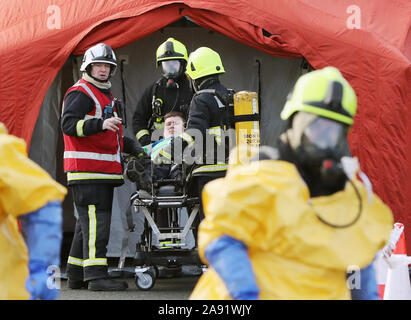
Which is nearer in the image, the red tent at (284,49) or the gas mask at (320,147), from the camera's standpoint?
the gas mask at (320,147)

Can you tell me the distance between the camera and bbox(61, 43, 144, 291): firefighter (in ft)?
24.8

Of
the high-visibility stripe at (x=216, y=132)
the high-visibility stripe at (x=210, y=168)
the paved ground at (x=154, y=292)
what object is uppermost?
the high-visibility stripe at (x=216, y=132)

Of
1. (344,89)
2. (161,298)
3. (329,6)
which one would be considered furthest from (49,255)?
(329,6)

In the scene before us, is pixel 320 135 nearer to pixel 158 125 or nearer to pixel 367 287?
pixel 367 287

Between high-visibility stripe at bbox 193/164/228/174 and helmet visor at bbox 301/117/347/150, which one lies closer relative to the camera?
helmet visor at bbox 301/117/347/150

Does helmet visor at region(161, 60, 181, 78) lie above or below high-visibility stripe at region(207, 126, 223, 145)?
above

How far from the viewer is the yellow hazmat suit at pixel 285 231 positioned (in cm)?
321

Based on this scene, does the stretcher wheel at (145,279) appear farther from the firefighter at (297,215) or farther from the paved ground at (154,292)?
the firefighter at (297,215)

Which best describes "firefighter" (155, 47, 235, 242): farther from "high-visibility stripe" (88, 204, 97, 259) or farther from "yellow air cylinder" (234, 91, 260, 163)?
"high-visibility stripe" (88, 204, 97, 259)

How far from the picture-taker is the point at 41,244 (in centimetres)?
349

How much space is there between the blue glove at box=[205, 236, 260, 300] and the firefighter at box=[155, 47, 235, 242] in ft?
13.6

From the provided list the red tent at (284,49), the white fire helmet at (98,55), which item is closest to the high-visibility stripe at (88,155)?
the white fire helmet at (98,55)

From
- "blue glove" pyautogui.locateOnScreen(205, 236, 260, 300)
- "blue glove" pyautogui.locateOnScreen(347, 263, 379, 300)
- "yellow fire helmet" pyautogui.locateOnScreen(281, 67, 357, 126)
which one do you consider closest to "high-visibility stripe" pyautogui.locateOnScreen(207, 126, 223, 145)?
"blue glove" pyautogui.locateOnScreen(347, 263, 379, 300)

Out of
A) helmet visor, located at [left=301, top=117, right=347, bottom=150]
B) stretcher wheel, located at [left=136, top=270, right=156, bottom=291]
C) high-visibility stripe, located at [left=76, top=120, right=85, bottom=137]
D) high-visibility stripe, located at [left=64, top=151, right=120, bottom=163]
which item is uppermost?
helmet visor, located at [left=301, top=117, right=347, bottom=150]
